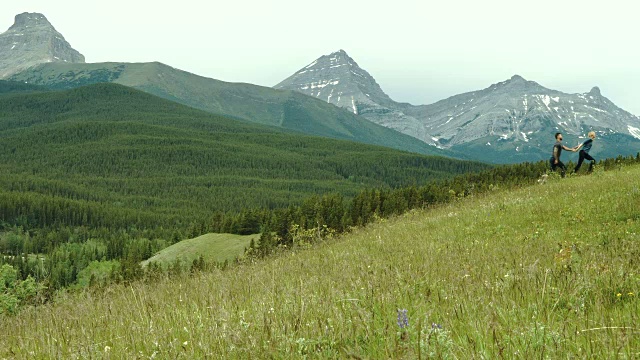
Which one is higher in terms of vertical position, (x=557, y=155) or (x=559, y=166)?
(x=557, y=155)

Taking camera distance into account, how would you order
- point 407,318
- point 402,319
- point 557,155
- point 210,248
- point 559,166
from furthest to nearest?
1. point 210,248
2. point 559,166
3. point 557,155
4. point 407,318
5. point 402,319

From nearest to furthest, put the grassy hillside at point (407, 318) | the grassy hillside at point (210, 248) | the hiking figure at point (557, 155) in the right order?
1. the grassy hillside at point (407, 318)
2. the hiking figure at point (557, 155)
3. the grassy hillside at point (210, 248)

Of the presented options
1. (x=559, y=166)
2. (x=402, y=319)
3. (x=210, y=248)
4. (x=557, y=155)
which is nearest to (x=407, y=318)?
(x=402, y=319)

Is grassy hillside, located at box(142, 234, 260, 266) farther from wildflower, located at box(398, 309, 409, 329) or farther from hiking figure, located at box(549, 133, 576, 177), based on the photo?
wildflower, located at box(398, 309, 409, 329)

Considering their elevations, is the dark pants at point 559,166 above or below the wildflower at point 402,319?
above

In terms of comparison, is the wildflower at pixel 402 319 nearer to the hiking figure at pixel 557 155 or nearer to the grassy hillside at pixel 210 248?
the hiking figure at pixel 557 155

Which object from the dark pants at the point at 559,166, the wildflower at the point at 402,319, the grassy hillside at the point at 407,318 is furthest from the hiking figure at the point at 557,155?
the wildflower at the point at 402,319

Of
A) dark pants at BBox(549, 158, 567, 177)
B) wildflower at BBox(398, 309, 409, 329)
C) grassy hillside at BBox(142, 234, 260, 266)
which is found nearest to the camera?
wildflower at BBox(398, 309, 409, 329)

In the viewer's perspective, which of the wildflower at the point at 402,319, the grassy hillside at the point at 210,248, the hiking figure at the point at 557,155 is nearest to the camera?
the wildflower at the point at 402,319

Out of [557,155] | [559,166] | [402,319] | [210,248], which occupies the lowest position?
[210,248]

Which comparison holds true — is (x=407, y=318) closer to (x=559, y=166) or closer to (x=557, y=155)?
(x=557, y=155)

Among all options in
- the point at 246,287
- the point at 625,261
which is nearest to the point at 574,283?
the point at 625,261

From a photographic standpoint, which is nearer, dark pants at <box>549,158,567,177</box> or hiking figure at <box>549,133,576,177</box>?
hiking figure at <box>549,133,576,177</box>

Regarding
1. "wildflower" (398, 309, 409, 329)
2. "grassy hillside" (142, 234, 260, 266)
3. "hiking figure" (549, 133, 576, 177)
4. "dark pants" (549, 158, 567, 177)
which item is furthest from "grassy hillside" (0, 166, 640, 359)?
"grassy hillside" (142, 234, 260, 266)
